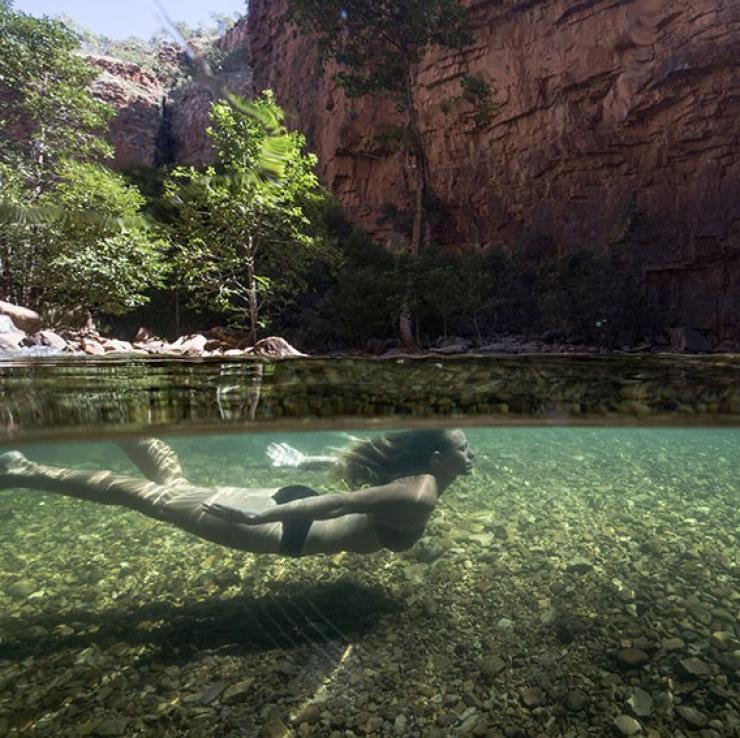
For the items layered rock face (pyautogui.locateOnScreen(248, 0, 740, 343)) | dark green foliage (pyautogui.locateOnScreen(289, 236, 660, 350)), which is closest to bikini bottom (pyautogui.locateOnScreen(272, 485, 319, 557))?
dark green foliage (pyautogui.locateOnScreen(289, 236, 660, 350))

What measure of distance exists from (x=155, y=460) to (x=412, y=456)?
2.94m

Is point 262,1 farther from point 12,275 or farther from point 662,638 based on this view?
point 662,638

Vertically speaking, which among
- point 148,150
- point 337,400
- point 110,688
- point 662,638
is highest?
point 148,150

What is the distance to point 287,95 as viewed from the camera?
38.5 meters

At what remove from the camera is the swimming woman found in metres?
4.12

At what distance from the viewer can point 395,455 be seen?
4.92m

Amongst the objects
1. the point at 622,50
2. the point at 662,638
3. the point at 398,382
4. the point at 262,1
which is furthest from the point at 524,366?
the point at 262,1

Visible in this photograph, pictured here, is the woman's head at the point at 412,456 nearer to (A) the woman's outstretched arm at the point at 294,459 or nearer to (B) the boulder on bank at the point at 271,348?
(A) the woman's outstretched arm at the point at 294,459

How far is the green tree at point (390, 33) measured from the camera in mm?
20516

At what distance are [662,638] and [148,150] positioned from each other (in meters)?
49.7

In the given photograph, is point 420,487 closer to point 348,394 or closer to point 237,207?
point 348,394

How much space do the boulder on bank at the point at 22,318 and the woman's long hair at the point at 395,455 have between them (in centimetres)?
1381

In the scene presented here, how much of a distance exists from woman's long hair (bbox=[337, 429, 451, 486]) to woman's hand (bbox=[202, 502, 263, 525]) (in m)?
1.30

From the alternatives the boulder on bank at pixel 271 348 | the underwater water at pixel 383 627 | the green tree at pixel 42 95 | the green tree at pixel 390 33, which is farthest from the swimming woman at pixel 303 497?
the green tree at pixel 42 95
